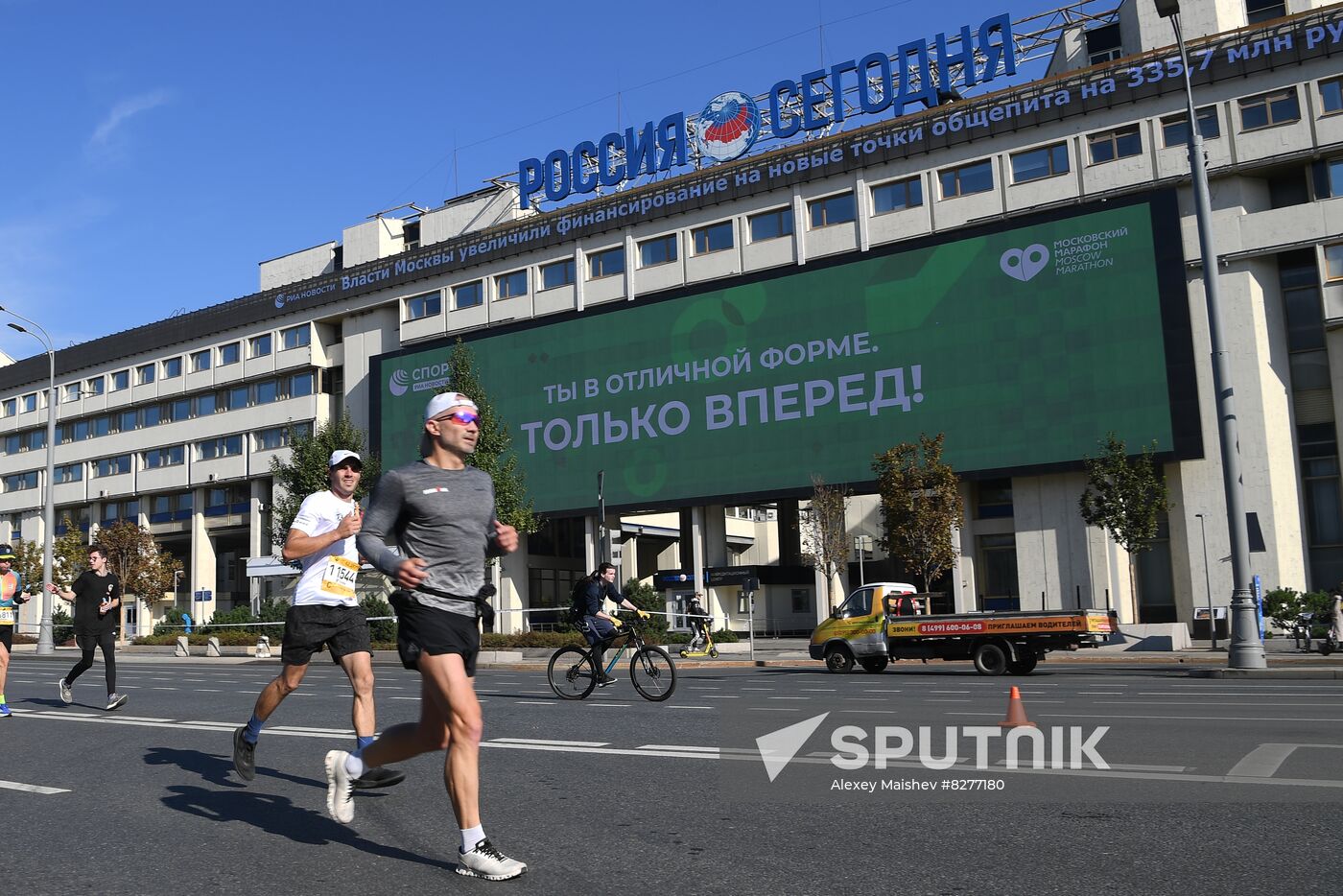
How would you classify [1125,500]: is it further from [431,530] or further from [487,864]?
[487,864]

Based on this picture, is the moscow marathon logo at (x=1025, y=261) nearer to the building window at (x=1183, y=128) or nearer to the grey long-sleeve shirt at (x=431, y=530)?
the building window at (x=1183, y=128)

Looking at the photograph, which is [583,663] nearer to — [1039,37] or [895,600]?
[895,600]

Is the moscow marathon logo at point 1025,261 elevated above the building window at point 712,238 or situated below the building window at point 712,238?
below

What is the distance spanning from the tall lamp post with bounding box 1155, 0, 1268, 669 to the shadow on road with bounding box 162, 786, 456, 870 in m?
16.7

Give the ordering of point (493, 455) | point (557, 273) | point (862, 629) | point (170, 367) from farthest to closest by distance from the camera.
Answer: point (170, 367)
point (557, 273)
point (493, 455)
point (862, 629)

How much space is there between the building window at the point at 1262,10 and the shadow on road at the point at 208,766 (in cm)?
4591

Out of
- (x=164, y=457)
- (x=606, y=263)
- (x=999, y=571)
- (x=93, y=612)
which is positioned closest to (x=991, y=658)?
(x=93, y=612)

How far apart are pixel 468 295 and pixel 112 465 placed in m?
31.5

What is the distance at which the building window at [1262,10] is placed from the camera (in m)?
42.7

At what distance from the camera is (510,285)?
185ft

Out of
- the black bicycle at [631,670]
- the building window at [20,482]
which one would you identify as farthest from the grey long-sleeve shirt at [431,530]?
the building window at [20,482]

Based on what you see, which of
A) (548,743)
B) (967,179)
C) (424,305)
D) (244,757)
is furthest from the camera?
(424,305)

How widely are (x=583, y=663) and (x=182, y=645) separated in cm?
2994

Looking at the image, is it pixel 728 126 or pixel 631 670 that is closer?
pixel 631 670
